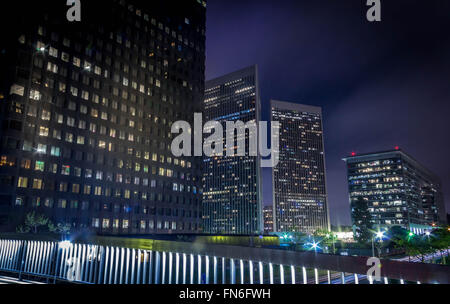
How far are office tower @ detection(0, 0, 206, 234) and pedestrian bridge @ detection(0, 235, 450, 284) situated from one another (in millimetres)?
45800

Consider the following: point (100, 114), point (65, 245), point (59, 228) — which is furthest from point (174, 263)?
point (100, 114)

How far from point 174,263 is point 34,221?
51.1 metres

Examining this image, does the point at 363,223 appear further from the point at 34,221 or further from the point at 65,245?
the point at 65,245

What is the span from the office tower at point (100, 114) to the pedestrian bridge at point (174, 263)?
45.8 m

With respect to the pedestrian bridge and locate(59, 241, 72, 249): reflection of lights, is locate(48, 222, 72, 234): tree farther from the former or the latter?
locate(59, 241, 72, 249): reflection of lights

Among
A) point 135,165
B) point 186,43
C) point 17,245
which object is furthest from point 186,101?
point 17,245

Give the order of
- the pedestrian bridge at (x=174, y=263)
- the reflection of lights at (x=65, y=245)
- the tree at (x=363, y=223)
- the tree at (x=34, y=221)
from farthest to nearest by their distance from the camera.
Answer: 1. the tree at (x=363, y=223)
2. the tree at (x=34, y=221)
3. the reflection of lights at (x=65, y=245)
4. the pedestrian bridge at (x=174, y=263)

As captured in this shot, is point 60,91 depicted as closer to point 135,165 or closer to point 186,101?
point 135,165

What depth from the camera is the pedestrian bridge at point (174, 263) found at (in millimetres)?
8000

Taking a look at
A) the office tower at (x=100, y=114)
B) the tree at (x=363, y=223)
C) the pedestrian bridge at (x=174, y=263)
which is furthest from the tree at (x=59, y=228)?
the tree at (x=363, y=223)

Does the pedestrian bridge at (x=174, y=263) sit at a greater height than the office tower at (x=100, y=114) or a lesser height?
lesser

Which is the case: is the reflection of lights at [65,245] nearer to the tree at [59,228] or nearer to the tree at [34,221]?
the tree at [59,228]

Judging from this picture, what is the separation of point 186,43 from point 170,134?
3262cm
